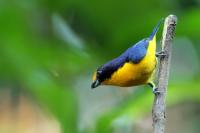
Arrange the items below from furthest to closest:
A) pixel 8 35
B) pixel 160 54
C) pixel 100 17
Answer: pixel 100 17 → pixel 8 35 → pixel 160 54

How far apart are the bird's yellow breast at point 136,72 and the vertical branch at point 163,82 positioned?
0.10m

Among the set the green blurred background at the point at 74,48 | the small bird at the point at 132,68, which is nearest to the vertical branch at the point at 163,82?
the small bird at the point at 132,68

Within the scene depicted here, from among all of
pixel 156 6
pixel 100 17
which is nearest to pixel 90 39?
pixel 100 17

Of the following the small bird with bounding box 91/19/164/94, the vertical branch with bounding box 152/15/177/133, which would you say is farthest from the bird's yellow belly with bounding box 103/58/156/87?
the vertical branch with bounding box 152/15/177/133

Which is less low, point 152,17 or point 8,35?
point 152,17

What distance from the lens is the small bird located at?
1.02 metres

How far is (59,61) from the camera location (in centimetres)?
118

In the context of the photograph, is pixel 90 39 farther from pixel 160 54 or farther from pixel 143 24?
pixel 160 54

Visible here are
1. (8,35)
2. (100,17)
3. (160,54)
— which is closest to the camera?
(160,54)

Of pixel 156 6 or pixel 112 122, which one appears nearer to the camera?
pixel 112 122

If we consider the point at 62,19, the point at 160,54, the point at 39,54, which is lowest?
the point at 160,54

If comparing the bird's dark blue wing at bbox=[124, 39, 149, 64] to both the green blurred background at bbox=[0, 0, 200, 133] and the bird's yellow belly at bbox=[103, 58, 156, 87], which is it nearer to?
the bird's yellow belly at bbox=[103, 58, 156, 87]

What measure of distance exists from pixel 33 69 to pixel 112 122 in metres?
0.17

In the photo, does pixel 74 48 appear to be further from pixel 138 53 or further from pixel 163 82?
pixel 163 82
